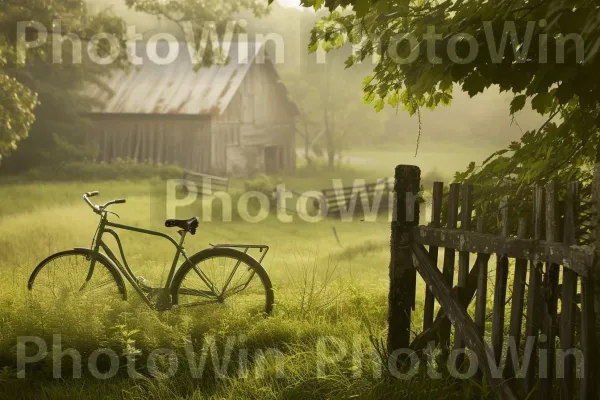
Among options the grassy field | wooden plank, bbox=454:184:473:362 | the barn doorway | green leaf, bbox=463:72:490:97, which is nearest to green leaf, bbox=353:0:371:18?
green leaf, bbox=463:72:490:97

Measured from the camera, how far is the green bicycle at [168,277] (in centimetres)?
634

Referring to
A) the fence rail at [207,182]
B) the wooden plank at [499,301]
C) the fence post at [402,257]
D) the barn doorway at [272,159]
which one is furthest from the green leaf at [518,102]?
the barn doorway at [272,159]

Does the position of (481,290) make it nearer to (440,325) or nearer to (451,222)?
(451,222)

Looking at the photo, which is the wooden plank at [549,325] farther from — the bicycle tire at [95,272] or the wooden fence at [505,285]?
the bicycle tire at [95,272]

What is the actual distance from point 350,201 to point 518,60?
A: 66.6 feet

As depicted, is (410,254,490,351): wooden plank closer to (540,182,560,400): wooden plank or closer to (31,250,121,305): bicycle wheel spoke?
(540,182,560,400): wooden plank

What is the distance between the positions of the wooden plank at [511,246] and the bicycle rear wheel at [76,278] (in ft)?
11.3

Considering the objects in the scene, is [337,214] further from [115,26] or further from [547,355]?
[547,355]

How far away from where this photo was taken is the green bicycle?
6344 mm

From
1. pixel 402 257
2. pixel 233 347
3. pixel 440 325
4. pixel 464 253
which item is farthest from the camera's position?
pixel 233 347

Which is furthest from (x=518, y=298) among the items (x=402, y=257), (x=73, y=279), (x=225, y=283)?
(x=73, y=279)

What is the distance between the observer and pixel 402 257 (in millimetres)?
4789

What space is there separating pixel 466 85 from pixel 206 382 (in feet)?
10.7

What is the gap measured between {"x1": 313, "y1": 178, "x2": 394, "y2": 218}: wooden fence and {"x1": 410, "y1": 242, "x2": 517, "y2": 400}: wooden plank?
57.5 feet
